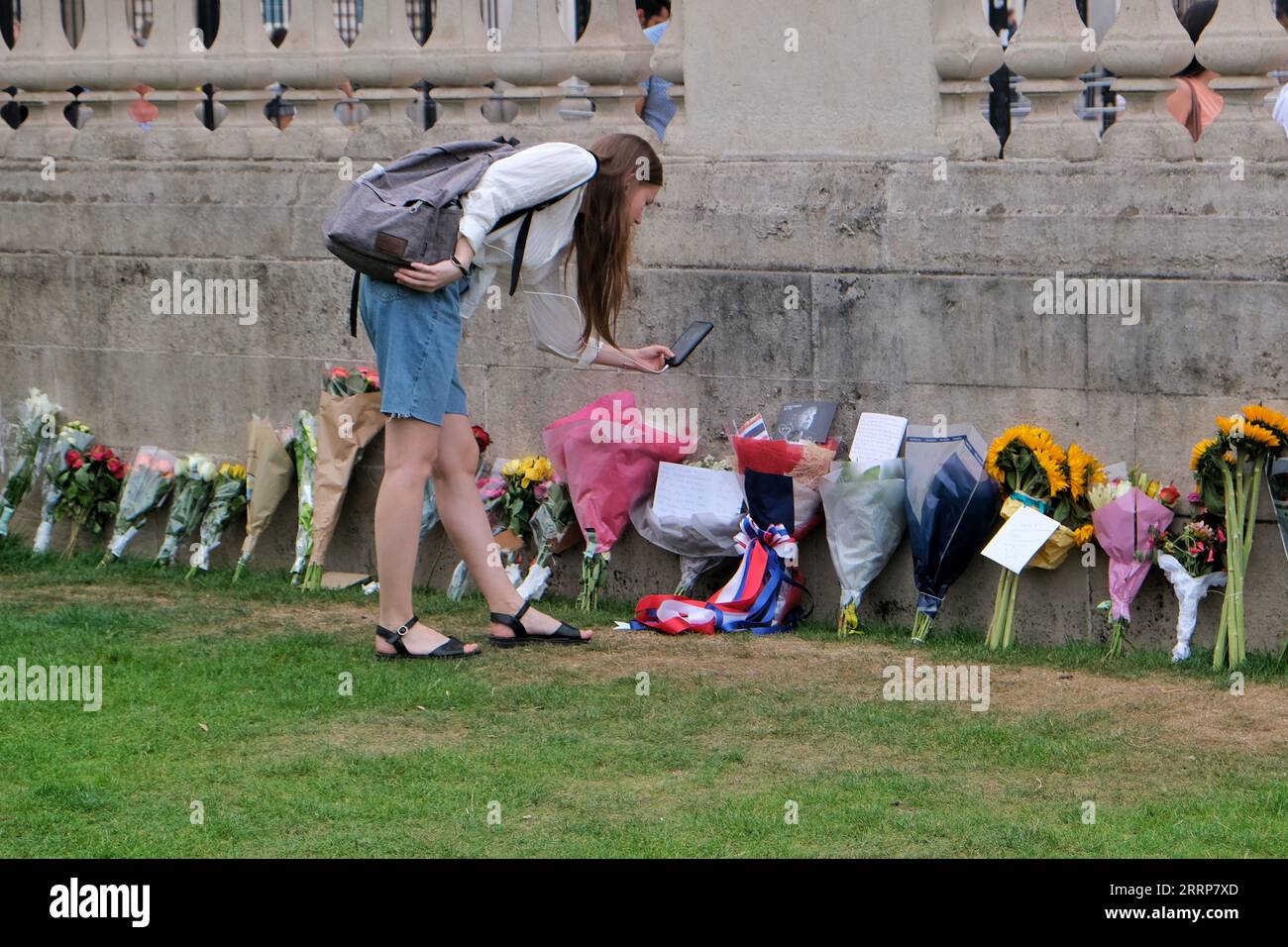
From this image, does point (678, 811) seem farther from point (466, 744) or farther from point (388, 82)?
point (388, 82)

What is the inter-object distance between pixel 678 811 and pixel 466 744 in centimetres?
88

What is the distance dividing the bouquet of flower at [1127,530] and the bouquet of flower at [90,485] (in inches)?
173

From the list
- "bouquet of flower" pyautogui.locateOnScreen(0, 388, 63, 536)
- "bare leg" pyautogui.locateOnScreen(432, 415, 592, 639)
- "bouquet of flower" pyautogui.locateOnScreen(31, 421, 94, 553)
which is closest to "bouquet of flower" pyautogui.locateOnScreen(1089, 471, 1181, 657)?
"bare leg" pyautogui.locateOnScreen(432, 415, 592, 639)

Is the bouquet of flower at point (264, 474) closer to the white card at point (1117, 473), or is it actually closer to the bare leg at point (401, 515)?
the bare leg at point (401, 515)

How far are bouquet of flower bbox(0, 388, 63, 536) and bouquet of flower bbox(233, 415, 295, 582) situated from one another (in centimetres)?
112

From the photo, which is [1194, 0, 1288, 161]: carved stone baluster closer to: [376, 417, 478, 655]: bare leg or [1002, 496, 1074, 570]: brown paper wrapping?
[1002, 496, 1074, 570]: brown paper wrapping

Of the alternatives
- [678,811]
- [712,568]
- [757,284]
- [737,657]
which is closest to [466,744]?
[678,811]

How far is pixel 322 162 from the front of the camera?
8273 millimetres

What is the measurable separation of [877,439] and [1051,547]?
78 cm

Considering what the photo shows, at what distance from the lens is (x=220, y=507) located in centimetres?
833

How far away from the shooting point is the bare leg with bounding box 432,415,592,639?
671cm

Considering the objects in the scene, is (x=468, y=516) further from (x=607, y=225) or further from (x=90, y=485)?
(x=90, y=485)

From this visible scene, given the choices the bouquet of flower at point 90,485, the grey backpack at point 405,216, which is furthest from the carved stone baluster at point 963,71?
the bouquet of flower at point 90,485

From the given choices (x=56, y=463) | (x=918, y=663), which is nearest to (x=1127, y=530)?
(x=918, y=663)
